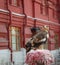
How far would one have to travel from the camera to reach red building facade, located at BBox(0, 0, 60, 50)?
12453mm

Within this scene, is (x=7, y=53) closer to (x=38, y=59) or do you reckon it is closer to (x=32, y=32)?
(x=32, y=32)

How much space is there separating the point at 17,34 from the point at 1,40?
211cm

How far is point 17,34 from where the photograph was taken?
1411 cm

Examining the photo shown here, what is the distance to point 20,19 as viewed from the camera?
45.8ft

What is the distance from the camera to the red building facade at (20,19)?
490 inches

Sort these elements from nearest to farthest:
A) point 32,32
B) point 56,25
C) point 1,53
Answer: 1. point 1,53
2. point 32,32
3. point 56,25

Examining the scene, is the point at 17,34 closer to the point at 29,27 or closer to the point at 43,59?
the point at 29,27

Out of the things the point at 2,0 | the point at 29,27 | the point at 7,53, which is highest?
the point at 2,0

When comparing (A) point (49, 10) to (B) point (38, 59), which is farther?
(A) point (49, 10)

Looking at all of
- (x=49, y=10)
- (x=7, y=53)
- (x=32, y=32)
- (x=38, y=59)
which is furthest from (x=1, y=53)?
(x=49, y=10)

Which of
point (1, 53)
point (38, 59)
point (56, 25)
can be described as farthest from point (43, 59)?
point (56, 25)

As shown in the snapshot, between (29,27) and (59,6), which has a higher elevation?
(59,6)

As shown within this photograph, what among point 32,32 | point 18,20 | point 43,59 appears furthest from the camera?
point 32,32

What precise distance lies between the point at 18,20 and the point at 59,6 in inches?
317
